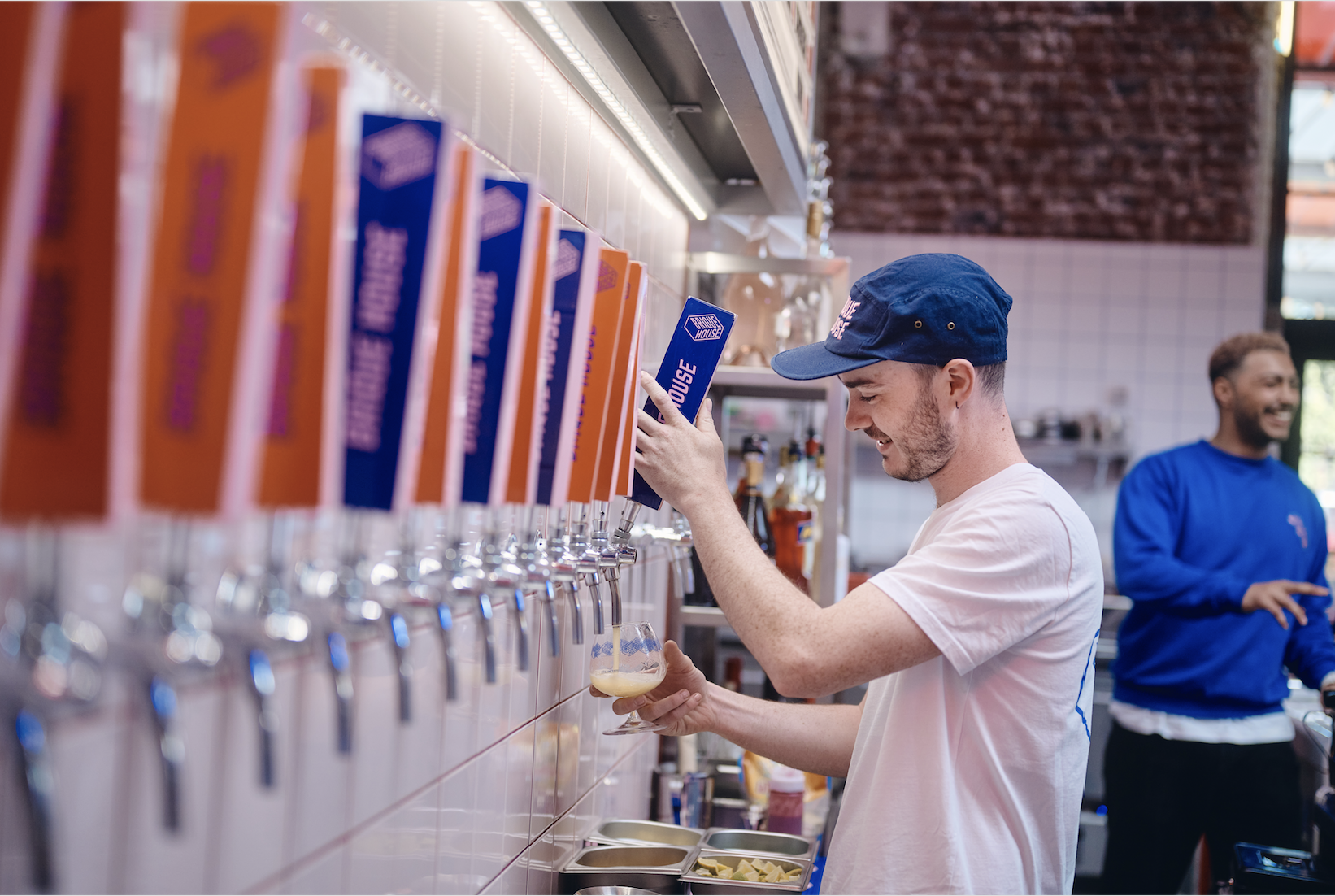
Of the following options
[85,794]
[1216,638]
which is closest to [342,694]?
[85,794]

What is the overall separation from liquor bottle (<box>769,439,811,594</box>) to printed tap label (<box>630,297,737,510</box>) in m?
1.12

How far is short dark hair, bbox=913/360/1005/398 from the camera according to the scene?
4.66ft

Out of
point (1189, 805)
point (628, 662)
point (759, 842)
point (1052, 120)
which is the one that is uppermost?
point (1052, 120)

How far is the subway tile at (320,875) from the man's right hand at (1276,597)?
2390 millimetres

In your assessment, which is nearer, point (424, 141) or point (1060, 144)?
point (424, 141)

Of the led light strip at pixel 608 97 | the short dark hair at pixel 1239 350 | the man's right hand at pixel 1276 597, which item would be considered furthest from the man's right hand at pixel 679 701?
the short dark hair at pixel 1239 350

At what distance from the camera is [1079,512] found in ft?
4.76

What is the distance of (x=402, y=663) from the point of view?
2.59ft

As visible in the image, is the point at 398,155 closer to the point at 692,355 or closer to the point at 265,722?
the point at 265,722

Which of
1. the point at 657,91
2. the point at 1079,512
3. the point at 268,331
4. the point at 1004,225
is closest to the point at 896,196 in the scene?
the point at 1004,225

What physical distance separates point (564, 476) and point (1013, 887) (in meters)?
0.81

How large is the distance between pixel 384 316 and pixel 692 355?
2.16ft

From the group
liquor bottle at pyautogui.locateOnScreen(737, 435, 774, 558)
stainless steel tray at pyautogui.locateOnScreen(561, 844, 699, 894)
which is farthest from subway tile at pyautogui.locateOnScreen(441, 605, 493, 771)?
liquor bottle at pyautogui.locateOnScreen(737, 435, 774, 558)

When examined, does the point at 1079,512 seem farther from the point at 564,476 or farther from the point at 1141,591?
the point at 1141,591
